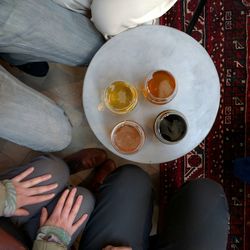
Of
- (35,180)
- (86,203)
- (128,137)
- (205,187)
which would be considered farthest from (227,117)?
(35,180)

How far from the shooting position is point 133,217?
106 centimetres

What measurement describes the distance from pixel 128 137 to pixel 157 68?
7.9 inches

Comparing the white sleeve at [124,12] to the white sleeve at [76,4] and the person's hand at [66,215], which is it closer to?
the white sleeve at [76,4]

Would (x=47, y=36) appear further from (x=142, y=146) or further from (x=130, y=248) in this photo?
(x=130, y=248)

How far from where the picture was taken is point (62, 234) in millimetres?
998

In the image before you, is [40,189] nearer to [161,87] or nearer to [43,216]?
[43,216]

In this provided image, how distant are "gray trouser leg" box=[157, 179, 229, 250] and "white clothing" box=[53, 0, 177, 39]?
49 centimetres

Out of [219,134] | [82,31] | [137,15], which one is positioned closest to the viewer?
[137,15]

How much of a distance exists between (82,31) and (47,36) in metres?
0.11

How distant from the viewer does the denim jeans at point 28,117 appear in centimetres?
104

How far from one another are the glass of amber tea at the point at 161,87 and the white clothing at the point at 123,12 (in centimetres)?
15

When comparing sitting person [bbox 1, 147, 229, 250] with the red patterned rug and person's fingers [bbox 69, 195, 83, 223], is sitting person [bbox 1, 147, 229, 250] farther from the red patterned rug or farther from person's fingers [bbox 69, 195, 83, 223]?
the red patterned rug

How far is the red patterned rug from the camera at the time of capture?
136 centimetres

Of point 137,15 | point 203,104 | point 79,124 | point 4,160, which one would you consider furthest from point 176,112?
point 4,160
